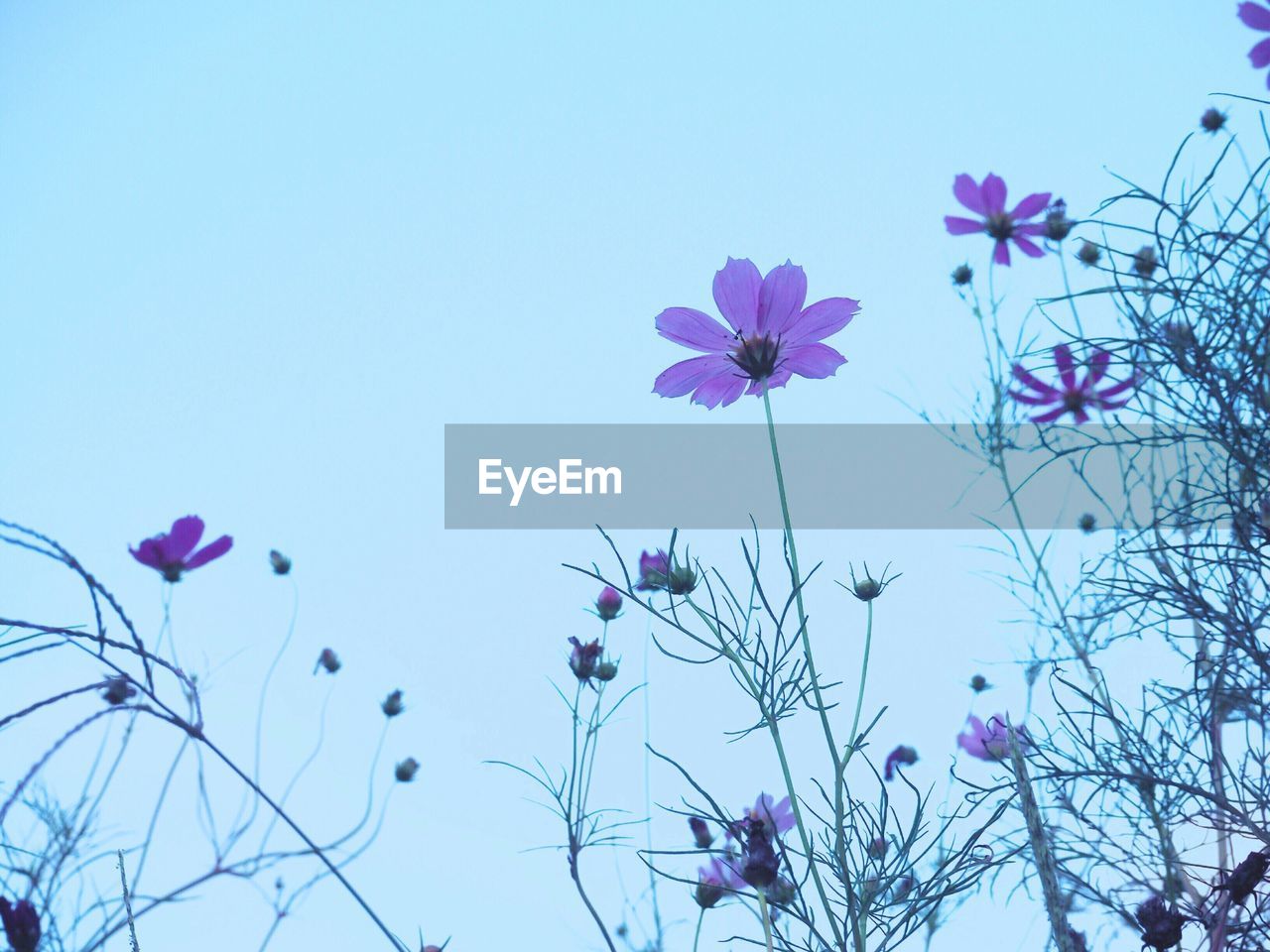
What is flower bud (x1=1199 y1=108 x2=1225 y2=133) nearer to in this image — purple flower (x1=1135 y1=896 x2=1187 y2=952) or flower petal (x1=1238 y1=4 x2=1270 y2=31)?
flower petal (x1=1238 y1=4 x2=1270 y2=31)

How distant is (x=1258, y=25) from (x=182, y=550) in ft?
4.69

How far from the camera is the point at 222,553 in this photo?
1227 millimetres

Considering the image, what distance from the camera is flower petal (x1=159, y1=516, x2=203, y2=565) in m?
1.20

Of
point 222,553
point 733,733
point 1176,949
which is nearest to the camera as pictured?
point 1176,949

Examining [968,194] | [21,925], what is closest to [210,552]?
[21,925]

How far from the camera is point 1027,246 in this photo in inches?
61.4

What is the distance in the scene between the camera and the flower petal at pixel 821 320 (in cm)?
70

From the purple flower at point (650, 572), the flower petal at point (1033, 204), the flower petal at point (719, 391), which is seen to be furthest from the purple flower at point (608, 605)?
the flower petal at point (1033, 204)

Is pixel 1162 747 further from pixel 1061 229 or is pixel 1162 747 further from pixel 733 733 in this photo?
pixel 1061 229

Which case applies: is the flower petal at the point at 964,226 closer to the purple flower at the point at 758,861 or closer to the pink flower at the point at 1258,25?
the pink flower at the point at 1258,25

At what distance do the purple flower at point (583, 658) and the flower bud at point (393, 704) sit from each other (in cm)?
50

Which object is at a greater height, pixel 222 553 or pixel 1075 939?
pixel 222 553

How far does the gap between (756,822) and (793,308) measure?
39 centimetres

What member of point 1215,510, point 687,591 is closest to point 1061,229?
point 1215,510
